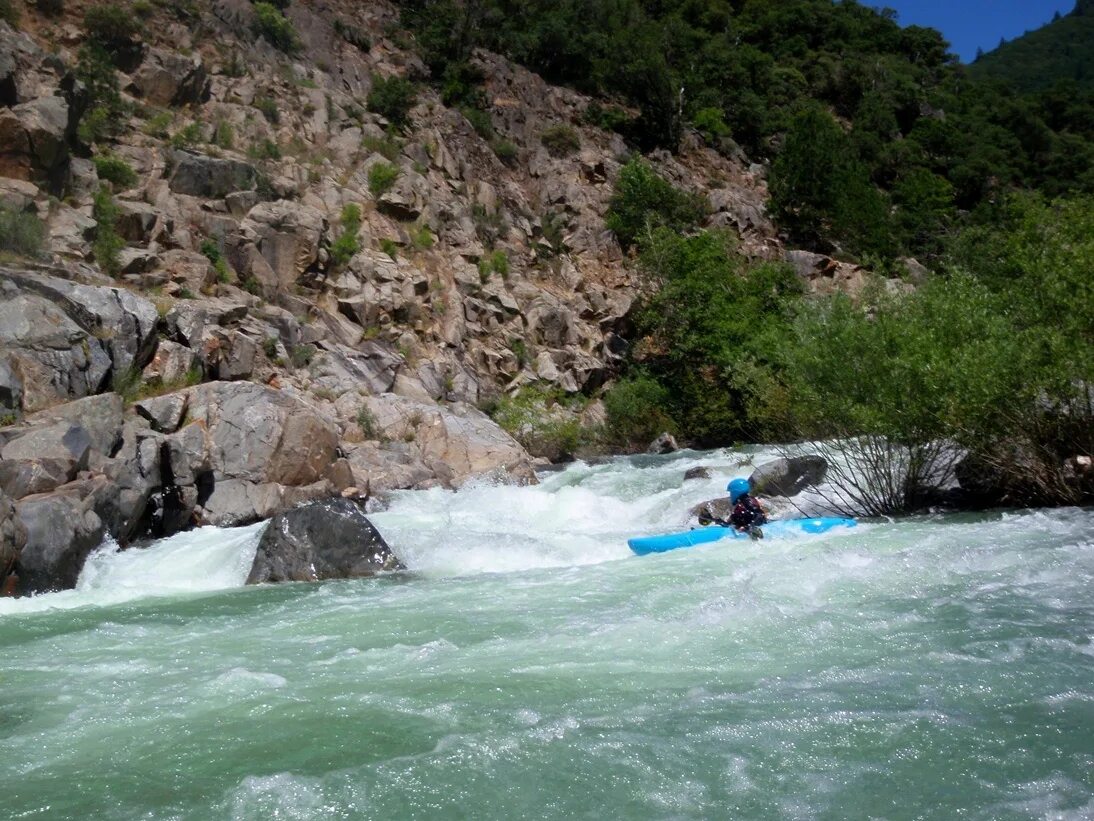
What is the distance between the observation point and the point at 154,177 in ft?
70.1

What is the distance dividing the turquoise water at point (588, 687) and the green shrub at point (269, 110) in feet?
63.1

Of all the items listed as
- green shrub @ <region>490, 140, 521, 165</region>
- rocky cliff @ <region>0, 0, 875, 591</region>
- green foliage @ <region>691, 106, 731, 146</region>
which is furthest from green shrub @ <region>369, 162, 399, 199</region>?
green foliage @ <region>691, 106, 731, 146</region>

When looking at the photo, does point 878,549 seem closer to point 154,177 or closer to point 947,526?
point 947,526

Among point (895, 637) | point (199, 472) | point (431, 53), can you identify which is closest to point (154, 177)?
point (199, 472)

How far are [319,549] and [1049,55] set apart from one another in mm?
118092

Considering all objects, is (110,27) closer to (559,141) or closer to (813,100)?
(559,141)

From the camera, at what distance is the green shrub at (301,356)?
18.0m

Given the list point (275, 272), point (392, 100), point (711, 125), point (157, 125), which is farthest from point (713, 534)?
point (711, 125)

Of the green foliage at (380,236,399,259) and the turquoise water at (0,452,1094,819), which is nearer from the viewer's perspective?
the turquoise water at (0,452,1094,819)

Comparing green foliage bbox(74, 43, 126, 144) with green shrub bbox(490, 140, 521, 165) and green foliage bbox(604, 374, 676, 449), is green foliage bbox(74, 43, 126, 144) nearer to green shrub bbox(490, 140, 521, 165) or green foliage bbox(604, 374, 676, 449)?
green shrub bbox(490, 140, 521, 165)

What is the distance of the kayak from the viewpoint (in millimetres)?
10609

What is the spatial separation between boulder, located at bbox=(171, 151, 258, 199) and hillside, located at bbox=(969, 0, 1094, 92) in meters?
84.6

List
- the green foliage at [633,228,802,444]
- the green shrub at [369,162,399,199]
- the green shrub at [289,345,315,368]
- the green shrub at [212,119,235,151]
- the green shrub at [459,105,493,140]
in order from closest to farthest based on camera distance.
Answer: the green shrub at [289,345,315,368], the green shrub at [212,119,235,151], the green foliage at [633,228,802,444], the green shrub at [369,162,399,199], the green shrub at [459,105,493,140]

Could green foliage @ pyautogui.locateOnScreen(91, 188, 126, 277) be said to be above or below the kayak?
above
